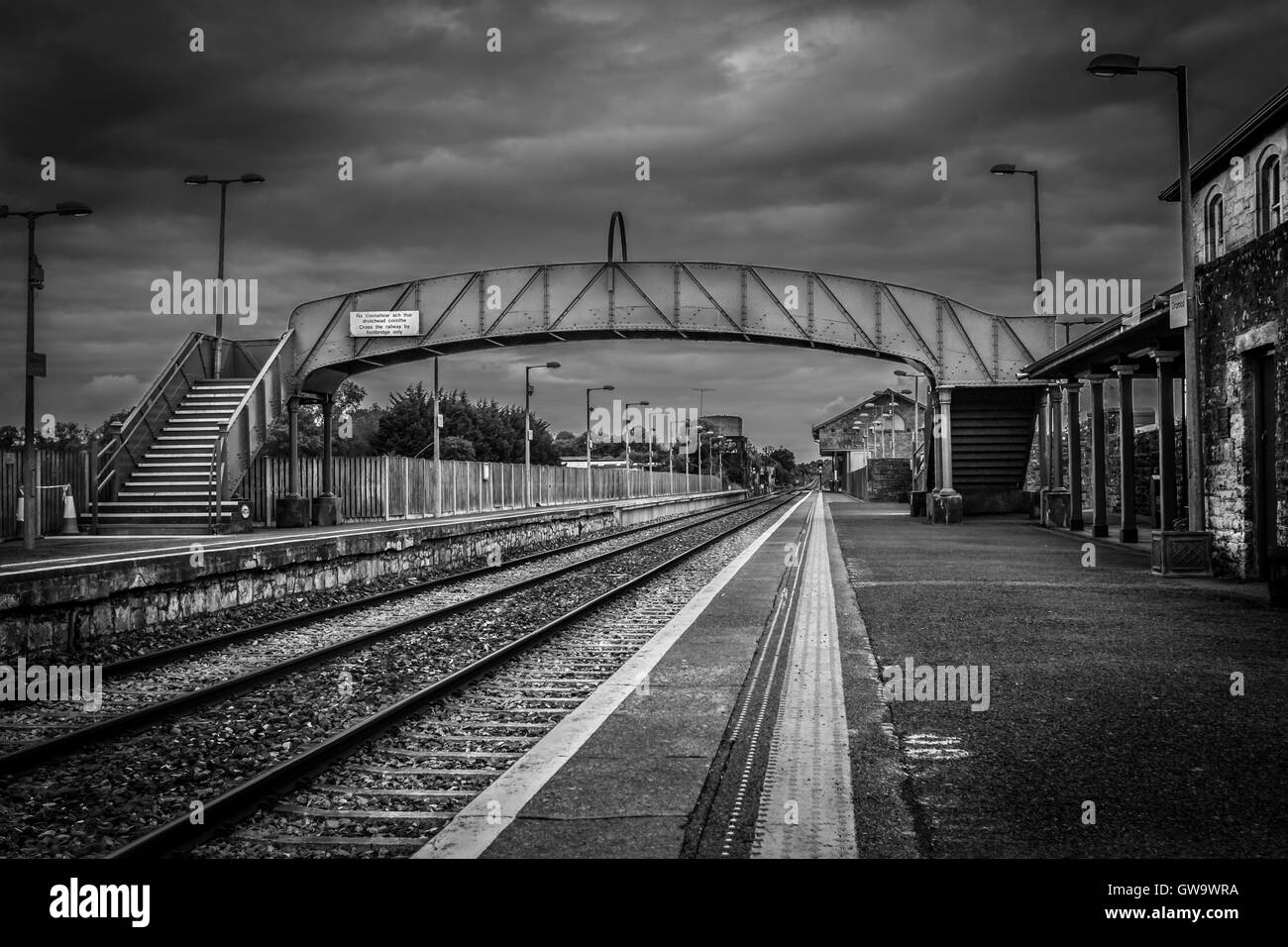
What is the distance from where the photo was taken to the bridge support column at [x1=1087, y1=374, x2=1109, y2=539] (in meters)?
23.4

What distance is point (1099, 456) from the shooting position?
23.9 m

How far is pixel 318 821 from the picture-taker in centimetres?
453

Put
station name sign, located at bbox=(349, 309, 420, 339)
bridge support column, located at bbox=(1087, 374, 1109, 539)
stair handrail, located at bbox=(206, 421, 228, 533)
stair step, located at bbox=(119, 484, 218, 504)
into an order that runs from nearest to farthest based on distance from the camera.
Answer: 1. stair handrail, located at bbox=(206, 421, 228, 533)
2. stair step, located at bbox=(119, 484, 218, 504)
3. bridge support column, located at bbox=(1087, 374, 1109, 539)
4. station name sign, located at bbox=(349, 309, 420, 339)

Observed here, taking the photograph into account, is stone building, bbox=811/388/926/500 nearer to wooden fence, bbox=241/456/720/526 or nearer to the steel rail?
wooden fence, bbox=241/456/720/526

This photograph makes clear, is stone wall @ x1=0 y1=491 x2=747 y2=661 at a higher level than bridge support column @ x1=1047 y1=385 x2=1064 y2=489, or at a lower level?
lower

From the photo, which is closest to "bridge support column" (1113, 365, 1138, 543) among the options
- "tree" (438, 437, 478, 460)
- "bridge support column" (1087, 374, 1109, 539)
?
"bridge support column" (1087, 374, 1109, 539)

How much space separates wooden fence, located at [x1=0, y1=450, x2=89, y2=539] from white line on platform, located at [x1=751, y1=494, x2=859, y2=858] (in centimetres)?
1546

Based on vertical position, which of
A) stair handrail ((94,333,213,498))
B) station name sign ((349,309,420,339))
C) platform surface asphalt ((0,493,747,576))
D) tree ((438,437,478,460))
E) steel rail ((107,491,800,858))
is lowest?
steel rail ((107,491,800,858))

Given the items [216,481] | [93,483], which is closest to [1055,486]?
[216,481]

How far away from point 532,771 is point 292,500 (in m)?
20.9

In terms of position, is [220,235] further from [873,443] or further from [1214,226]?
[873,443]

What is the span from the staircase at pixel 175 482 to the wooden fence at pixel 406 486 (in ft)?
7.58

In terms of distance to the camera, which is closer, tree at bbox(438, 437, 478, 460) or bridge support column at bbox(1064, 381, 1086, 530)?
bridge support column at bbox(1064, 381, 1086, 530)

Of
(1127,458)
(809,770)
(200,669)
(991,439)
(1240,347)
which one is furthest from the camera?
(991,439)
